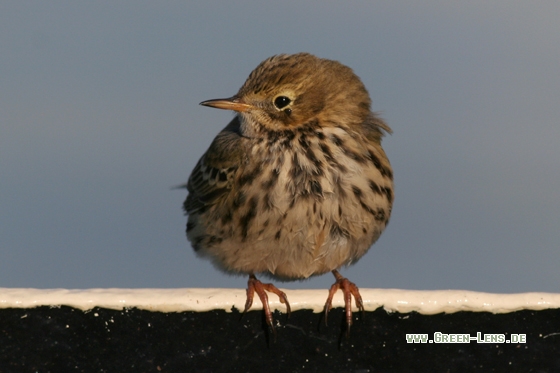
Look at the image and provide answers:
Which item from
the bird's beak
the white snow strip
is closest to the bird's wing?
the bird's beak

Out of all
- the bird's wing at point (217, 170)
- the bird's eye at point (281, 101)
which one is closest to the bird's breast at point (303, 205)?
the bird's wing at point (217, 170)

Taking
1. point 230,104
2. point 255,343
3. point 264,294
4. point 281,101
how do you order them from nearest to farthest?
point 255,343 < point 264,294 < point 281,101 < point 230,104

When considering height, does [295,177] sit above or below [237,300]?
above

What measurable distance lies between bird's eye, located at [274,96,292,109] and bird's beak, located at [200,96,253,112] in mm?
259

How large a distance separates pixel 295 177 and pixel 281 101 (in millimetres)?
959

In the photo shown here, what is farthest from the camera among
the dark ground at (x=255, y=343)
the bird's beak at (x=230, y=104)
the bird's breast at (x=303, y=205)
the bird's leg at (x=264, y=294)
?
the bird's beak at (x=230, y=104)

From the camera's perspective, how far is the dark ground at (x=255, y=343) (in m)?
5.39

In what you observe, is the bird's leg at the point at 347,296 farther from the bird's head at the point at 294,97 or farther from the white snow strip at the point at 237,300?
the bird's head at the point at 294,97

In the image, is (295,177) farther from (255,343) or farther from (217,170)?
(255,343)

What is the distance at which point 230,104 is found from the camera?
839cm

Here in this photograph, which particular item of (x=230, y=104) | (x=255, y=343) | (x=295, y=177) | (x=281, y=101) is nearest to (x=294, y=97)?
(x=281, y=101)

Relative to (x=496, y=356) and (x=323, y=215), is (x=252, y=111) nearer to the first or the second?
(x=323, y=215)

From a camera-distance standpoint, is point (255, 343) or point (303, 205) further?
point (303, 205)

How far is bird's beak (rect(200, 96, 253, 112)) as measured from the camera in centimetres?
836
